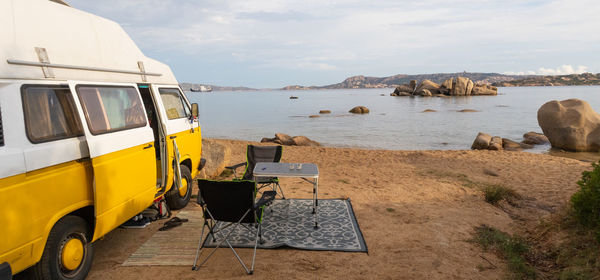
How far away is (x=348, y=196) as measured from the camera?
784cm

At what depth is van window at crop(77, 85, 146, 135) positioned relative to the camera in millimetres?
4090

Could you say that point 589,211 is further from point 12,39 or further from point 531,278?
point 12,39

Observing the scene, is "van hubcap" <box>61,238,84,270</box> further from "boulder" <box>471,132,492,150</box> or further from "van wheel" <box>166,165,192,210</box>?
"boulder" <box>471,132,492,150</box>

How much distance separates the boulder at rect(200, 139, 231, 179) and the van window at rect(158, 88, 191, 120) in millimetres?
2598

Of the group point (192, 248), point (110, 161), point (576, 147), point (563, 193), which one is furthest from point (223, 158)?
point (576, 147)

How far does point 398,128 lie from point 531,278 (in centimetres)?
2696

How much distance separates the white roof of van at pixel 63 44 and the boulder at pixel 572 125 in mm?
20662

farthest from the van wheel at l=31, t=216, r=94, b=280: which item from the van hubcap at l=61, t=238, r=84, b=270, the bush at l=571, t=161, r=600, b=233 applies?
the bush at l=571, t=161, r=600, b=233

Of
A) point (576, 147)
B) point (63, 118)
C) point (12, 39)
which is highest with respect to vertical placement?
point (12, 39)

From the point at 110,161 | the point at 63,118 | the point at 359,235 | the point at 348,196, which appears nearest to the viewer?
the point at 63,118

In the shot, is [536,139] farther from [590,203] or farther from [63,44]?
[63,44]

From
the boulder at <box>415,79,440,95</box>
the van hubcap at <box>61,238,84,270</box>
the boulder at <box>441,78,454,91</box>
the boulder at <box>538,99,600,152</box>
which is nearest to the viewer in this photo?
the van hubcap at <box>61,238,84,270</box>

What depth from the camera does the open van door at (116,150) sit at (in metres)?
3.98

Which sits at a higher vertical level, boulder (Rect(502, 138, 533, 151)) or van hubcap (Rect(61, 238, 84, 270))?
van hubcap (Rect(61, 238, 84, 270))
